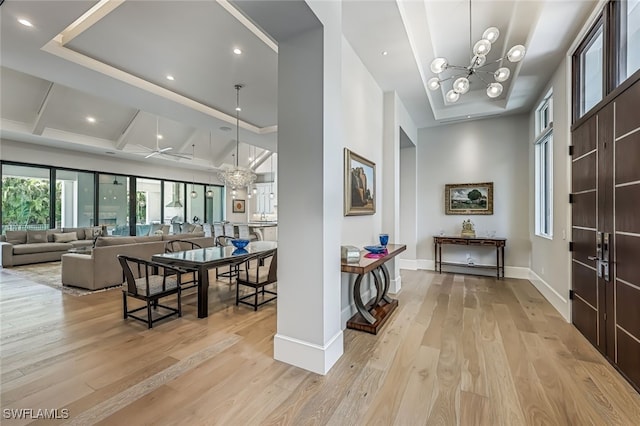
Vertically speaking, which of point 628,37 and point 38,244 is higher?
point 628,37

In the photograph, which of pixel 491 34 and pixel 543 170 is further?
pixel 543 170

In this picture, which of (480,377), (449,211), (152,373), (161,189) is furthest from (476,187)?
(161,189)

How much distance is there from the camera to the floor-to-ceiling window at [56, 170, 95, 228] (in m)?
8.36

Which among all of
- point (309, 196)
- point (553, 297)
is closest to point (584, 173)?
point (553, 297)

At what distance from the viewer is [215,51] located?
397 centimetres

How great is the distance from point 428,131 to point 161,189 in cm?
986

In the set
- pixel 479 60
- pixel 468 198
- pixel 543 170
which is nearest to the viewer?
pixel 479 60

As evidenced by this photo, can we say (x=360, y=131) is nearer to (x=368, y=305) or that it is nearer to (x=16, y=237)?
(x=368, y=305)

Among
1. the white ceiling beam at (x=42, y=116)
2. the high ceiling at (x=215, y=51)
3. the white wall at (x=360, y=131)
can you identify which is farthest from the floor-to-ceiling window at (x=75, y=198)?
the white wall at (x=360, y=131)

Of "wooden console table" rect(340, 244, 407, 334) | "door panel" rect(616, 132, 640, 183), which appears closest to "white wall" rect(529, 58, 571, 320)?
"door panel" rect(616, 132, 640, 183)

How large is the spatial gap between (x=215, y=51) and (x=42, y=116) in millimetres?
5600

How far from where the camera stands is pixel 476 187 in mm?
6090

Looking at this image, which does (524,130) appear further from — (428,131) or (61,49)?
(61,49)


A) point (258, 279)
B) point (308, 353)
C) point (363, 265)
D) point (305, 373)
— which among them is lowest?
point (305, 373)
